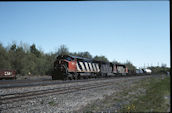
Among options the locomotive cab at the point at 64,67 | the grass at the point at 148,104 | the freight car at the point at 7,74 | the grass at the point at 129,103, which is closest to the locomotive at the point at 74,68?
the locomotive cab at the point at 64,67

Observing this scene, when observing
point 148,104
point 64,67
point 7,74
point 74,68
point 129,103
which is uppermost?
point 64,67

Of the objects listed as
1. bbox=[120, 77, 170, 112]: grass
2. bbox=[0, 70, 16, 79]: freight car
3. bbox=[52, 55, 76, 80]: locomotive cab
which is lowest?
bbox=[120, 77, 170, 112]: grass

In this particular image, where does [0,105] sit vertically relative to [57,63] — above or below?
below

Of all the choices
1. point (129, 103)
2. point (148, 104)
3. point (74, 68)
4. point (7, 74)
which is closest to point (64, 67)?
point (74, 68)

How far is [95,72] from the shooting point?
3338 cm

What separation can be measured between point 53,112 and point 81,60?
1987 centimetres

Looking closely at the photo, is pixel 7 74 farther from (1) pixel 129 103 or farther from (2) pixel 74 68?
(1) pixel 129 103

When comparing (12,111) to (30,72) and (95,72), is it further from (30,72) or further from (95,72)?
(30,72)

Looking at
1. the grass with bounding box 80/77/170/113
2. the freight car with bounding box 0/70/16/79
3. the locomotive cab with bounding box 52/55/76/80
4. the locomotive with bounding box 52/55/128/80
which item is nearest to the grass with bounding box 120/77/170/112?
the grass with bounding box 80/77/170/113

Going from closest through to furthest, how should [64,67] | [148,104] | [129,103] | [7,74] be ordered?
[129,103] → [148,104] → [64,67] → [7,74]

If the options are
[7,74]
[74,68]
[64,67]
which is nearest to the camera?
[64,67]

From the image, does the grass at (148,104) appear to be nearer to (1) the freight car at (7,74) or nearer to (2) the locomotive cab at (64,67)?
(2) the locomotive cab at (64,67)

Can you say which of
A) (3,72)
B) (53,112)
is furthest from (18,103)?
(3,72)

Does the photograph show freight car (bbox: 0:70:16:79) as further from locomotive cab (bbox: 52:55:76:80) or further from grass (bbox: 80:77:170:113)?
grass (bbox: 80:77:170:113)
